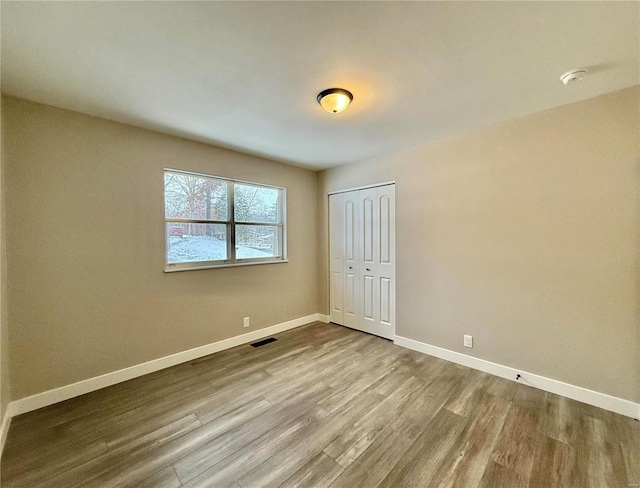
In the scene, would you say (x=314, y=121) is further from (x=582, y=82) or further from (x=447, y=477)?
(x=447, y=477)

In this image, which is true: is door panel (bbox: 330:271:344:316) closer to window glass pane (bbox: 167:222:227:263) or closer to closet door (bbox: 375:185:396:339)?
closet door (bbox: 375:185:396:339)

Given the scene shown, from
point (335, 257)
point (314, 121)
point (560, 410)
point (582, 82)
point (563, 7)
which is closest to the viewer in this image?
point (563, 7)

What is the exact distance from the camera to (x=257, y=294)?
3.65 meters

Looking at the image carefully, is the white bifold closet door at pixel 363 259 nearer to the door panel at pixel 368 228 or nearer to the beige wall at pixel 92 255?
the door panel at pixel 368 228

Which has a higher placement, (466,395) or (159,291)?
(159,291)

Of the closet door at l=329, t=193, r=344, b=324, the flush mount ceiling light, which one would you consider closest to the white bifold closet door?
the closet door at l=329, t=193, r=344, b=324

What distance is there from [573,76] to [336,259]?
3228mm

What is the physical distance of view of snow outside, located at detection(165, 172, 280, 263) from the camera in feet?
9.73

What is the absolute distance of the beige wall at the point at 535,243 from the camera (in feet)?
6.68

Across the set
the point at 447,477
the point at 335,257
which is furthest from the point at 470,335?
the point at 335,257

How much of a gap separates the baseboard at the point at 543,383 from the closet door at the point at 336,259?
1354 millimetres

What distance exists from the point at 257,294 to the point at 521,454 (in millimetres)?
3047

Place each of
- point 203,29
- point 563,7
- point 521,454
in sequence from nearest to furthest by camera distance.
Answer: point 563,7 → point 203,29 → point 521,454

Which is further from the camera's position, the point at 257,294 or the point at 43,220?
the point at 257,294
